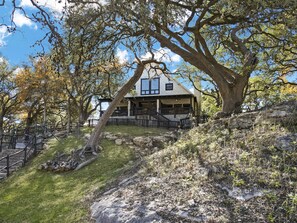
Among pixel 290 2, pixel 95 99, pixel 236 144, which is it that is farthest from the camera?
pixel 95 99

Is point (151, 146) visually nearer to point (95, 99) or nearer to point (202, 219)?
point (202, 219)

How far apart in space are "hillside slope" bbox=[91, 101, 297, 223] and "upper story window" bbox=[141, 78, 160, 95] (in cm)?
2377

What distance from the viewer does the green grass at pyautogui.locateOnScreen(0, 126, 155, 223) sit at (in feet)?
23.0

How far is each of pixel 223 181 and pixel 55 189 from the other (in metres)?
6.61

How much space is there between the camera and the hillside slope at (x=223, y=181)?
431 centimetres

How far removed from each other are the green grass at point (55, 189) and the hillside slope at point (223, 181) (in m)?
0.98

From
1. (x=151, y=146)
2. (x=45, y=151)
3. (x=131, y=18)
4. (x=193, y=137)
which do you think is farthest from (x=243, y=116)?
(x=45, y=151)

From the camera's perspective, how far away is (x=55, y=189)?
9.65 m

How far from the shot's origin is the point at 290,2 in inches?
318

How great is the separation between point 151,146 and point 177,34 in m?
7.20

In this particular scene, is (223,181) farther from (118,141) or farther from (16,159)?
(16,159)

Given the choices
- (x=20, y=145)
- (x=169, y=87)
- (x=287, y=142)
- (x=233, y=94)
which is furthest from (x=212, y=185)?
(x=169, y=87)

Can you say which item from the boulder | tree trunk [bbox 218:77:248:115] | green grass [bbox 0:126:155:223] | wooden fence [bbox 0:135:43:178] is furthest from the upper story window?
tree trunk [bbox 218:77:248:115]

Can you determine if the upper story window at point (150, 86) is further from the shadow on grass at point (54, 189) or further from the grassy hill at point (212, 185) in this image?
the grassy hill at point (212, 185)
